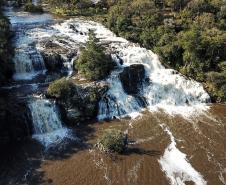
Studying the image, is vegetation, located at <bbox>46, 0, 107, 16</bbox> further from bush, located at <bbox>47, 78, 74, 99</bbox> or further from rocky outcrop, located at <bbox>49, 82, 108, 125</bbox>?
bush, located at <bbox>47, 78, 74, 99</bbox>

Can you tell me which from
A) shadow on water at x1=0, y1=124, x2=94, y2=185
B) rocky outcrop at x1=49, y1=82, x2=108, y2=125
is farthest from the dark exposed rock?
shadow on water at x1=0, y1=124, x2=94, y2=185

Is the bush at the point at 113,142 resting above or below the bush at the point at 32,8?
below

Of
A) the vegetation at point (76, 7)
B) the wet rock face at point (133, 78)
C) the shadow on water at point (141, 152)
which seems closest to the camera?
the shadow on water at point (141, 152)

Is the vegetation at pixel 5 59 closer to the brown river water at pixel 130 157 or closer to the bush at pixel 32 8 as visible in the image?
the brown river water at pixel 130 157

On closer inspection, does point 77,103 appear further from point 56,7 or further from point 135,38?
point 56,7

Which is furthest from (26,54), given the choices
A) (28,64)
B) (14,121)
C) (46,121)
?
(14,121)

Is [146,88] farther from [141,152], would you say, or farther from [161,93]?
[141,152]

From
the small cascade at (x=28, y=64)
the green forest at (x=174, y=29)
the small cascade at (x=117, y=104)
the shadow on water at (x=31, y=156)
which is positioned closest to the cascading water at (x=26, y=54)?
the small cascade at (x=28, y=64)
